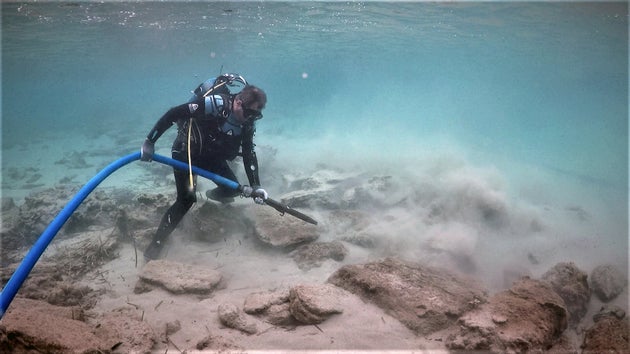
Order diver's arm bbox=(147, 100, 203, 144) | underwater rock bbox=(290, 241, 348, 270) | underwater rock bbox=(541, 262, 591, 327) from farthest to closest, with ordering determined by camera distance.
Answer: underwater rock bbox=(290, 241, 348, 270) < diver's arm bbox=(147, 100, 203, 144) < underwater rock bbox=(541, 262, 591, 327)

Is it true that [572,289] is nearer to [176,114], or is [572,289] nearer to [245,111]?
[245,111]

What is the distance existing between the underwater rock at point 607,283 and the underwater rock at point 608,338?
2241 mm

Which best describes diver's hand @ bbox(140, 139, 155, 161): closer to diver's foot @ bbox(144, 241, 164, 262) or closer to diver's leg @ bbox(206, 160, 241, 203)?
diver's leg @ bbox(206, 160, 241, 203)

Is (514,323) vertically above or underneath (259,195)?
underneath

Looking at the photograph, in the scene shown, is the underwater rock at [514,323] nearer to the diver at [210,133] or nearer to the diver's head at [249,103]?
the diver at [210,133]

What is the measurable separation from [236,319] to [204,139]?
11.4ft

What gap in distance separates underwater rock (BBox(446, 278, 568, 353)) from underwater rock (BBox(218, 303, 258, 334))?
6.93 ft

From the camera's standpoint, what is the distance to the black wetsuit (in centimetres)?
529

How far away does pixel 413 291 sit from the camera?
3.71 metres

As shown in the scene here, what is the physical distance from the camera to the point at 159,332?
333 cm

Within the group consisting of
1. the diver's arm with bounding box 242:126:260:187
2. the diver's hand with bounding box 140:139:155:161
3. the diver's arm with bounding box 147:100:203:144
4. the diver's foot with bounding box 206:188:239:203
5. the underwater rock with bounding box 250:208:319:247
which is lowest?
the underwater rock with bounding box 250:208:319:247

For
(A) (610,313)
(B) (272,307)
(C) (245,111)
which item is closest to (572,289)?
(A) (610,313)

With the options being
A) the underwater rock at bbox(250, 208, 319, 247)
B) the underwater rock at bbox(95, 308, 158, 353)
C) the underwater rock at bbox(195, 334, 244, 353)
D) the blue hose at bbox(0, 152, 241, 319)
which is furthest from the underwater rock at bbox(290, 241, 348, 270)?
the blue hose at bbox(0, 152, 241, 319)

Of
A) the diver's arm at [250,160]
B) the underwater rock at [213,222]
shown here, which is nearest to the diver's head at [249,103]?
the diver's arm at [250,160]
